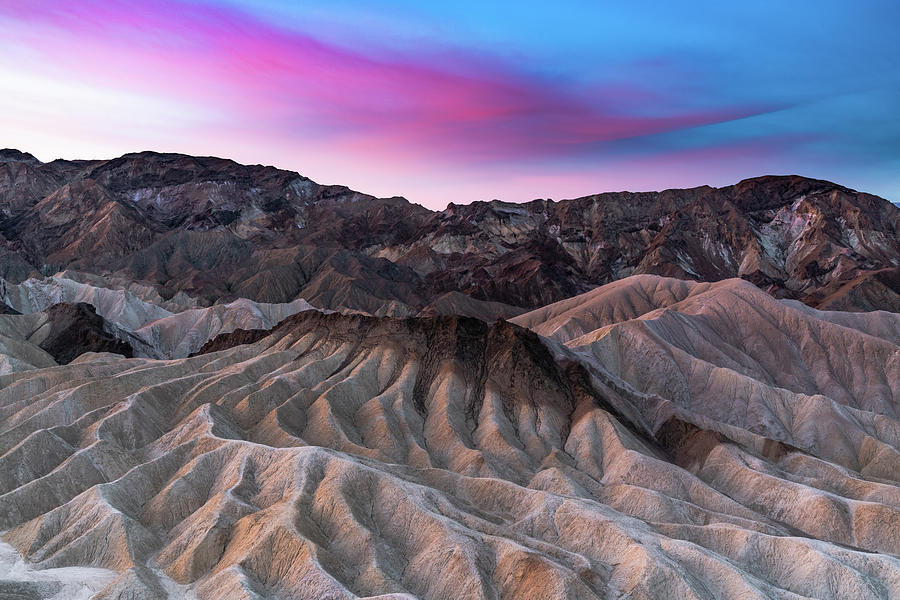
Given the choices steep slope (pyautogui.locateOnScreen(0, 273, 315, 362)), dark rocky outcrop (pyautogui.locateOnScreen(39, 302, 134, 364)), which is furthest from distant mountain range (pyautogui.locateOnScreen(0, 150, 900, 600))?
steep slope (pyautogui.locateOnScreen(0, 273, 315, 362))

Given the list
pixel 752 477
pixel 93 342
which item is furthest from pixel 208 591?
pixel 93 342

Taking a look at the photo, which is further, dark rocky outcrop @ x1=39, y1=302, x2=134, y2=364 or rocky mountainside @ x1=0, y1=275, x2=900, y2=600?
dark rocky outcrop @ x1=39, y1=302, x2=134, y2=364

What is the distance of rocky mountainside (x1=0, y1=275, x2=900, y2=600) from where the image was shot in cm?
4294

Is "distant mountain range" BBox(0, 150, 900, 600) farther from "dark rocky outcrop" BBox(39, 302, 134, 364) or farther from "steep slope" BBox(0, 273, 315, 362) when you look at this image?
"steep slope" BBox(0, 273, 315, 362)

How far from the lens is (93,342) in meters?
118

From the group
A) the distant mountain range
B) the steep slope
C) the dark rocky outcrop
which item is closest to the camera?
the distant mountain range

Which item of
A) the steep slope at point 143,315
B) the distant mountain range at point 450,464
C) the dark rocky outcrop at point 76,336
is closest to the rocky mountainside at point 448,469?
the distant mountain range at point 450,464

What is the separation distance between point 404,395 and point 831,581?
145 ft

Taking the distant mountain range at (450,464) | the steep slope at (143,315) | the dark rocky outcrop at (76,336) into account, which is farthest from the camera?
the steep slope at (143,315)

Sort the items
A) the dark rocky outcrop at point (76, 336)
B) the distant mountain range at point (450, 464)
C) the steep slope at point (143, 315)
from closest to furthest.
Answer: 1. the distant mountain range at point (450, 464)
2. the dark rocky outcrop at point (76, 336)
3. the steep slope at point (143, 315)

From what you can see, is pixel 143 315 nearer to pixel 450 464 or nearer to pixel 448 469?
pixel 450 464

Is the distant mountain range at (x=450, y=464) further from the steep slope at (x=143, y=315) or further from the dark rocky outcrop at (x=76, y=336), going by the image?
the steep slope at (x=143, y=315)

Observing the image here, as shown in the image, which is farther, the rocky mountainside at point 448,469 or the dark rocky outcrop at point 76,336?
the dark rocky outcrop at point 76,336

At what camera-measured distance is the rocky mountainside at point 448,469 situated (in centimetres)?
4294
